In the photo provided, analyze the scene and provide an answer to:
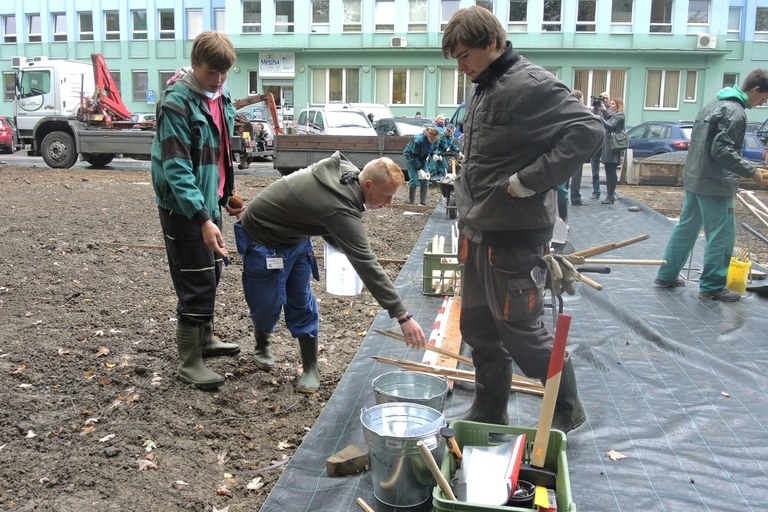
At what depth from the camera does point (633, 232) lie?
8.88 meters

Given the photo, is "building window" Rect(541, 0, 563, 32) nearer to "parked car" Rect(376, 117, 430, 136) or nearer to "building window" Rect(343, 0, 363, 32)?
"building window" Rect(343, 0, 363, 32)

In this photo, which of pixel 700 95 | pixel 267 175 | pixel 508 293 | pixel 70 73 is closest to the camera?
pixel 508 293

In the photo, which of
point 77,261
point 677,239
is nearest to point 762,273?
point 677,239

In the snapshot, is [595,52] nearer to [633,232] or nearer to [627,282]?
[633,232]

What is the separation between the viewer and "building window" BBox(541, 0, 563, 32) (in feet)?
104

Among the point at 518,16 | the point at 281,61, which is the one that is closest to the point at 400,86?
the point at 281,61

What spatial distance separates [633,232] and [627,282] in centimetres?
301

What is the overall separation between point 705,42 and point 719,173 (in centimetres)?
2891

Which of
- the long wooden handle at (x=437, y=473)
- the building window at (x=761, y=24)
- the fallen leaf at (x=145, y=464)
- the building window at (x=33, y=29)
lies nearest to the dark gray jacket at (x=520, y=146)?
the long wooden handle at (x=437, y=473)

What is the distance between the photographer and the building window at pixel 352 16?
108 feet

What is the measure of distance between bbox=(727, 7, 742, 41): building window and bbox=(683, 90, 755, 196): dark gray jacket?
3058 cm

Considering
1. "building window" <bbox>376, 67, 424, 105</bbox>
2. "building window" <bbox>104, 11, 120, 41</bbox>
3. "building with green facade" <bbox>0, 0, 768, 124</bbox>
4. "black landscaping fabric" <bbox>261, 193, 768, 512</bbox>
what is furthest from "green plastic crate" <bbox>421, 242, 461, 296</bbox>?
"building window" <bbox>104, 11, 120, 41</bbox>

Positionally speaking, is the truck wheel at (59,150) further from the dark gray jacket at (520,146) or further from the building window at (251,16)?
the building window at (251,16)

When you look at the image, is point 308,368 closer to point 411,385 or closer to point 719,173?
point 411,385
